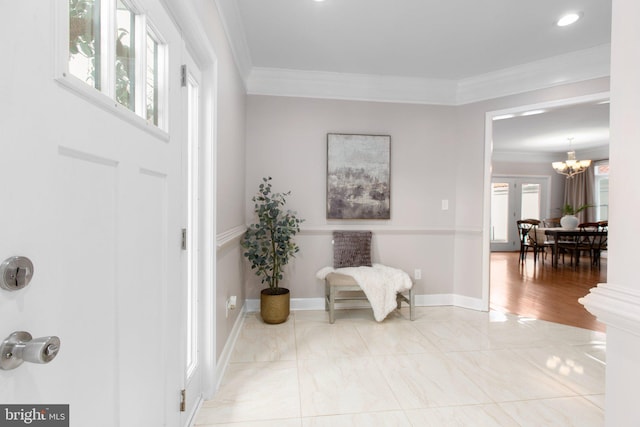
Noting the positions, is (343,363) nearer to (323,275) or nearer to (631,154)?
(323,275)

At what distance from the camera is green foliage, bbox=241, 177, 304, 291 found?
2.97 m

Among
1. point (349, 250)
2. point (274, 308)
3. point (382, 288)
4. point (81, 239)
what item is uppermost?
point (81, 239)

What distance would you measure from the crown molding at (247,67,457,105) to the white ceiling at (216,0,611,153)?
0.01 meters

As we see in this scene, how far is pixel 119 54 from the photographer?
37.5 inches

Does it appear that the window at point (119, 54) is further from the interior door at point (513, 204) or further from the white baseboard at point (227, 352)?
the interior door at point (513, 204)

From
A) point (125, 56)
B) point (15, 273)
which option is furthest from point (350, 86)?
point (15, 273)

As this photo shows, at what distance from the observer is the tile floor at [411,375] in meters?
1.70

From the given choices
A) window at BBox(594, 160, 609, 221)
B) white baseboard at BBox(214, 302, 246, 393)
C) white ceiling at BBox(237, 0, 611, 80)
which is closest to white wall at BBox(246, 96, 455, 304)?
white ceiling at BBox(237, 0, 611, 80)

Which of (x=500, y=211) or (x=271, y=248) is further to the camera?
(x=500, y=211)

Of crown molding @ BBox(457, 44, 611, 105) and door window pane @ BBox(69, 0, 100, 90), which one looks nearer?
door window pane @ BBox(69, 0, 100, 90)

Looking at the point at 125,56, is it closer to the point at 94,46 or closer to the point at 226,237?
the point at 94,46

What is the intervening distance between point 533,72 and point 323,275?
294 centimetres

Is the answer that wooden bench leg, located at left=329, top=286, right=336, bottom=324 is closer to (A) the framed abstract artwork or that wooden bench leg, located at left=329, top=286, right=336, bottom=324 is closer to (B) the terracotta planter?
(B) the terracotta planter

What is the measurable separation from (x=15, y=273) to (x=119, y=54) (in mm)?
701
